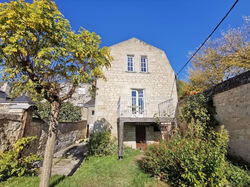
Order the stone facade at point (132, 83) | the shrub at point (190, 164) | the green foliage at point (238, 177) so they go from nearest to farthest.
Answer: the shrub at point (190, 164)
the green foliage at point (238, 177)
the stone facade at point (132, 83)

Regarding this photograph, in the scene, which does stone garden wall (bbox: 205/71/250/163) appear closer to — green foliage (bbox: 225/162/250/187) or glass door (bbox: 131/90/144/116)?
green foliage (bbox: 225/162/250/187)

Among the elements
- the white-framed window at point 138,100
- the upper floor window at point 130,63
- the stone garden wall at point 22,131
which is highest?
the upper floor window at point 130,63

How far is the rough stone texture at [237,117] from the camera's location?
4082 millimetres

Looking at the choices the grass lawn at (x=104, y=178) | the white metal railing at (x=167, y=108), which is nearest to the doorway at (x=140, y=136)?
the white metal railing at (x=167, y=108)

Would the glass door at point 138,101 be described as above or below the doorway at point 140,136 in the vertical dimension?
above

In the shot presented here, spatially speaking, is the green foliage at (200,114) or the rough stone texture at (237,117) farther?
the green foliage at (200,114)

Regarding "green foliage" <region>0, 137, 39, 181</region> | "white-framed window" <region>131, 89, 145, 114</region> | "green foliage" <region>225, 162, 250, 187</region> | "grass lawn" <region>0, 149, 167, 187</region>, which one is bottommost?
"grass lawn" <region>0, 149, 167, 187</region>

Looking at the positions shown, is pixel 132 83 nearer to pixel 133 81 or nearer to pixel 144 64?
pixel 133 81

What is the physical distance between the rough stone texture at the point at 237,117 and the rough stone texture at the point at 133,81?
407 cm

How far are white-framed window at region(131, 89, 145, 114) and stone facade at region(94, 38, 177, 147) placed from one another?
270mm

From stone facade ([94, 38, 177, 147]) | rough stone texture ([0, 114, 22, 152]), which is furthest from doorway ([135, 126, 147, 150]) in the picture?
rough stone texture ([0, 114, 22, 152])

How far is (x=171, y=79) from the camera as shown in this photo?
9375 millimetres

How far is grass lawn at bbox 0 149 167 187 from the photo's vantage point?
3.38 metres

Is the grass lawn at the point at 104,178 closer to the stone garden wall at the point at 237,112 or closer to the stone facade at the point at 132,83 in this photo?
the stone facade at the point at 132,83
